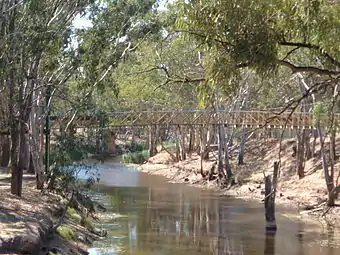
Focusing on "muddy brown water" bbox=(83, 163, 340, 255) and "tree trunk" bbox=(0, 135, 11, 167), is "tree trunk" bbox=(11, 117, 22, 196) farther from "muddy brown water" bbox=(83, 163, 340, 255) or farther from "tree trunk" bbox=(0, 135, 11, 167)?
"tree trunk" bbox=(0, 135, 11, 167)

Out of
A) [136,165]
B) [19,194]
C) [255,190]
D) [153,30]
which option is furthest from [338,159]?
[136,165]

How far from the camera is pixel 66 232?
15273 mm

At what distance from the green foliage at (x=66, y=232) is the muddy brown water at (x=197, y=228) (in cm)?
62

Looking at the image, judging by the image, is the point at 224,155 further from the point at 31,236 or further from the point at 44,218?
the point at 31,236

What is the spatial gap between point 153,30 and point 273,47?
1237cm

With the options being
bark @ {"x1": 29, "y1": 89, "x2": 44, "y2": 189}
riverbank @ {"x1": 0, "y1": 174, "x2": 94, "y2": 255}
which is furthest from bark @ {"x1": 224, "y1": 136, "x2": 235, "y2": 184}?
riverbank @ {"x1": 0, "y1": 174, "x2": 94, "y2": 255}

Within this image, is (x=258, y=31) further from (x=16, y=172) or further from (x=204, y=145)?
(x=204, y=145)

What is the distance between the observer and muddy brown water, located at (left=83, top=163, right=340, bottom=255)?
1675 cm

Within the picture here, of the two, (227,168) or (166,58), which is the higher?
(166,58)

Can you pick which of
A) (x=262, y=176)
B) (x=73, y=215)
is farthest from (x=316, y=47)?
(x=262, y=176)

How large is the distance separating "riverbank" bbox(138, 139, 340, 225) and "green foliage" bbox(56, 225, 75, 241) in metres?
8.67

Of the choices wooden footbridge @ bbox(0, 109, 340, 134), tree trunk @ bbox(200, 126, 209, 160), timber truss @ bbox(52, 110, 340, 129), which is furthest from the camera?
tree trunk @ bbox(200, 126, 209, 160)

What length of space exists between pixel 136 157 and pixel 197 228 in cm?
3073

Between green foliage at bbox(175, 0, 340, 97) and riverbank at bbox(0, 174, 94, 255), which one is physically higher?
green foliage at bbox(175, 0, 340, 97)
